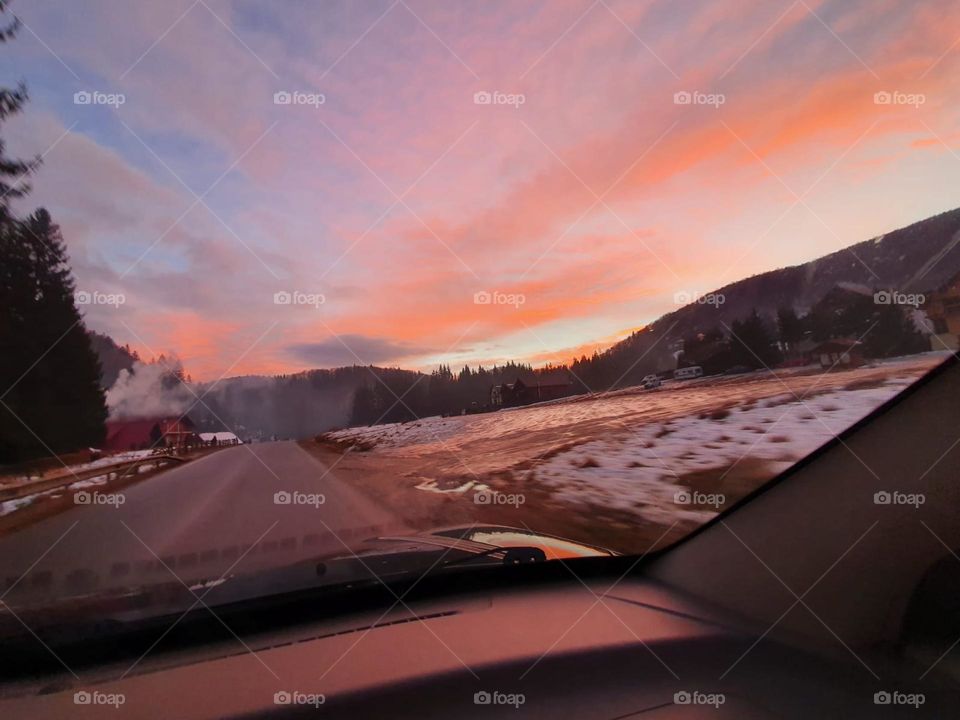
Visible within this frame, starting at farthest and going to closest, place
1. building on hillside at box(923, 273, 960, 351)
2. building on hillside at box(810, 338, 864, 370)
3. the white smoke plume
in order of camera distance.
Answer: the white smoke plume → building on hillside at box(810, 338, 864, 370) → building on hillside at box(923, 273, 960, 351)

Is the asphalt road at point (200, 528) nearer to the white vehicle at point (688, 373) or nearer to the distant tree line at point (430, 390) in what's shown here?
the distant tree line at point (430, 390)

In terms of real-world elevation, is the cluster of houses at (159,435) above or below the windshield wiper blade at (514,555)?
above

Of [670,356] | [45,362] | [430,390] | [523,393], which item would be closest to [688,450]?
[670,356]

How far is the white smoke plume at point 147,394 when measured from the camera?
16.5ft

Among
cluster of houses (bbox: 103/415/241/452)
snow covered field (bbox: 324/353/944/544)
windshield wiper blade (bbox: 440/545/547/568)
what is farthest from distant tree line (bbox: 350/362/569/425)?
windshield wiper blade (bbox: 440/545/547/568)

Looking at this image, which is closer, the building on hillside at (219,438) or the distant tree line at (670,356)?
the distant tree line at (670,356)

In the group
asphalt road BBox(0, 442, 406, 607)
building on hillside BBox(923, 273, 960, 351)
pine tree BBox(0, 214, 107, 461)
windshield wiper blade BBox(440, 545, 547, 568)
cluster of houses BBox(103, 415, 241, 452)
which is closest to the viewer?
building on hillside BBox(923, 273, 960, 351)

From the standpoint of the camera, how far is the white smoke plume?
198 inches

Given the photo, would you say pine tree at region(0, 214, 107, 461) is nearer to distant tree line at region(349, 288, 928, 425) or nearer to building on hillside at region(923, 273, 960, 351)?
distant tree line at region(349, 288, 928, 425)

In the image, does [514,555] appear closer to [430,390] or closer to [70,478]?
[430,390]

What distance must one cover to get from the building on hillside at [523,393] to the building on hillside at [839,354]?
8.27 feet

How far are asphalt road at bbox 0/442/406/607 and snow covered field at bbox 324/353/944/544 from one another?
780 millimetres

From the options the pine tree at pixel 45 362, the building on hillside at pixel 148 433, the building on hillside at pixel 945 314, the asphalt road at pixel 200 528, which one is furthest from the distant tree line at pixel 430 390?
the building on hillside at pixel 945 314

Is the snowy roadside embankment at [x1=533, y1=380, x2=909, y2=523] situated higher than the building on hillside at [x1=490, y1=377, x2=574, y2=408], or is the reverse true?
the building on hillside at [x1=490, y1=377, x2=574, y2=408]
